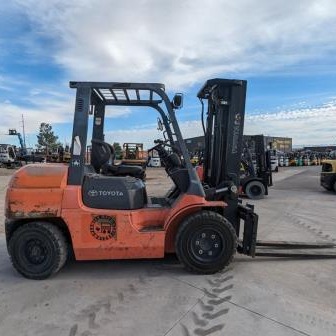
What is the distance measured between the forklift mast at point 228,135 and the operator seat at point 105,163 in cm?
130

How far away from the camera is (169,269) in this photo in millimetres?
6293

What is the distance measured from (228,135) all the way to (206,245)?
1.75m

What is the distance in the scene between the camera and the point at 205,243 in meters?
6.07

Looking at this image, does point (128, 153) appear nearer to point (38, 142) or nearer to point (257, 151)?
point (257, 151)

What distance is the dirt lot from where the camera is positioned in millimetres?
4387

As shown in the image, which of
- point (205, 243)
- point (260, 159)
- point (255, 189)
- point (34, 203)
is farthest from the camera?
point (260, 159)

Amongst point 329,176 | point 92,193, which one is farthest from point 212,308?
point 329,176

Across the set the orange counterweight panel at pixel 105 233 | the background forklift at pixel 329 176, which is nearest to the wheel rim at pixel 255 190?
the background forklift at pixel 329 176

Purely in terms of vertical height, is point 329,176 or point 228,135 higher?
point 228,135

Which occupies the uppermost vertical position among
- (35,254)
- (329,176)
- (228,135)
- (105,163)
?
(228,135)

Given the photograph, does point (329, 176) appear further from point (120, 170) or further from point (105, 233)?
point (105, 233)

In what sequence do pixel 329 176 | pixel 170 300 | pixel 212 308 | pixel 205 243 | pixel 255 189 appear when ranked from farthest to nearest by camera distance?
pixel 329 176
pixel 255 189
pixel 205 243
pixel 170 300
pixel 212 308

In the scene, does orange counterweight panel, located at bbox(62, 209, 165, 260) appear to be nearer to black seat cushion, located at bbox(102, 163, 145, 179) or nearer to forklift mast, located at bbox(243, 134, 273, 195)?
black seat cushion, located at bbox(102, 163, 145, 179)

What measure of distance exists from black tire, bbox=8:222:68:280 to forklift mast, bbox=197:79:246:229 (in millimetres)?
2495
